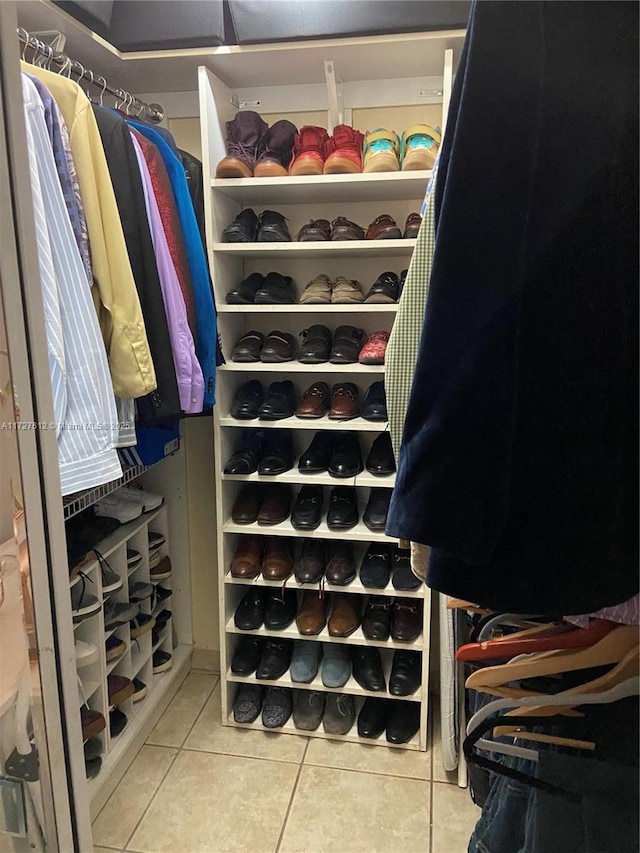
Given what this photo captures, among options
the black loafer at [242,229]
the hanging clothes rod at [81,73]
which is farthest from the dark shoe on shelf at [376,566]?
the hanging clothes rod at [81,73]

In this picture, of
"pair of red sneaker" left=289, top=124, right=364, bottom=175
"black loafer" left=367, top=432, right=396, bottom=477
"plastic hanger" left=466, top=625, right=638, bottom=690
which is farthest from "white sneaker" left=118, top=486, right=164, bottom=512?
"plastic hanger" left=466, top=625, right=638, bottom=690

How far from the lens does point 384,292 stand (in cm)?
162

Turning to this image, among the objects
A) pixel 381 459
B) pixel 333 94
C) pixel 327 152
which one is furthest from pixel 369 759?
pixel 333 94

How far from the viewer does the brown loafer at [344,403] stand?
5.47ft

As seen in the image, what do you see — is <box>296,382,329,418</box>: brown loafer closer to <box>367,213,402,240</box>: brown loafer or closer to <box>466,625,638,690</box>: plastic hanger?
<box>367,213,402,240</box>: brown loafer

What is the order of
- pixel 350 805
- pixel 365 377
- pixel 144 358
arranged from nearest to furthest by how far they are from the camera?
1. pixel 144 358
2. pixel 350 805
3. pixel 365 377

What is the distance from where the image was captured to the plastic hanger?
Answer: 67cm

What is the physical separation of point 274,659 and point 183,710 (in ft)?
1.19

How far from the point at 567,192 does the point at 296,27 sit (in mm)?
1200

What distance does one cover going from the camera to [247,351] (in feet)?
5.63

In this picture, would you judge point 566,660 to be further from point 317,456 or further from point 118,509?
point 118,509

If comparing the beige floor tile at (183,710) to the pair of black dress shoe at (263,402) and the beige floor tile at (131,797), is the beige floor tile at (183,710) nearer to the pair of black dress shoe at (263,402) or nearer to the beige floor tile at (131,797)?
the beige floor tile at (131,797)

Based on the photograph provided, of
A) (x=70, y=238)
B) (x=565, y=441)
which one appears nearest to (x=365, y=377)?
(x=70, y=238)

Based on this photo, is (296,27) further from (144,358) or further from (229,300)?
(144,358)
